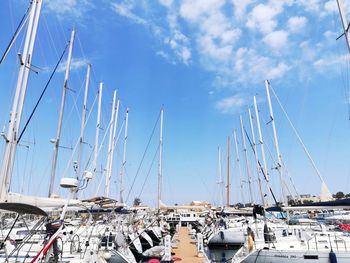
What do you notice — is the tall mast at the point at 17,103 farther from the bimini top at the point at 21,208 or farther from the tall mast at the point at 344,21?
the tall mast at the point at 344,21

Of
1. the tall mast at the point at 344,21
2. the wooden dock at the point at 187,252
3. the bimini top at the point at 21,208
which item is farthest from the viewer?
the wooden dock at the point at 187,252

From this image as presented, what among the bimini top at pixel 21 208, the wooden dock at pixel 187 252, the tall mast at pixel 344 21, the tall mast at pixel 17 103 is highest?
the tall mast at pixel 344 21

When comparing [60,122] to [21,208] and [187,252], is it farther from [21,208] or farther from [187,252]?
[187,252]

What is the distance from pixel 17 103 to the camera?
1225cm

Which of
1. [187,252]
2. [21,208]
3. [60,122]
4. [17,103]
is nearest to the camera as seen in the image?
[21,208]

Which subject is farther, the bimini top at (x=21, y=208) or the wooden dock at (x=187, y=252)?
the wooden dock at (x=187, y=252)

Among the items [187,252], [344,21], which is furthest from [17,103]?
[344,21]

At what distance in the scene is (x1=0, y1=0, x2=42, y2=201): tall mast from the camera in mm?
11062

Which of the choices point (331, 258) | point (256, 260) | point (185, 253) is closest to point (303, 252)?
point (331, 258)

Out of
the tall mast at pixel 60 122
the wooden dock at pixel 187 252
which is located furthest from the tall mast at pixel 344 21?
the tall mast at pixel 60 122

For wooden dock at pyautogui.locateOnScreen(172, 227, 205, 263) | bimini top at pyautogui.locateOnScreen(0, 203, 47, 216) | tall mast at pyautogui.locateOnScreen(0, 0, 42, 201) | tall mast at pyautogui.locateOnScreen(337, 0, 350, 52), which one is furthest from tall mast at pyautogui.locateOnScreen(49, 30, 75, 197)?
tall mast at pyautogui.locateOnScreen(337, 0, 350, 52)

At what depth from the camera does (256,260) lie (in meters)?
14.2

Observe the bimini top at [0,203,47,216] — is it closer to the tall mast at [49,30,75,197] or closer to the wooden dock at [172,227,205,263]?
the tall mast at [49,30,75,197]

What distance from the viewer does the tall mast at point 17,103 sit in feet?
36.3
